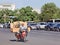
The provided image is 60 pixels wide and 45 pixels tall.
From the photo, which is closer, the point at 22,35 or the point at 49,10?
the point at 22,35

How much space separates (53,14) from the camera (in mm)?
122688

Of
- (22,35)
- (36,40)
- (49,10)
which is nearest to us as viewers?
(22,35)

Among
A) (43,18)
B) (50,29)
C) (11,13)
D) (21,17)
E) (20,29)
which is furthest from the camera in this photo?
(11,13)

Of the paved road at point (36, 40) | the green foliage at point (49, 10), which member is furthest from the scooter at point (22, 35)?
the green foliage at point (49, 10)

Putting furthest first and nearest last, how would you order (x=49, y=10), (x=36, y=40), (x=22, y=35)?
(x=49, y=10), (x=36, y=40), (x=22, y=35)

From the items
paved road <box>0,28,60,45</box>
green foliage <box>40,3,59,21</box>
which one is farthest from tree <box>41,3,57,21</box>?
paved road <box>0,28,60,45</box>

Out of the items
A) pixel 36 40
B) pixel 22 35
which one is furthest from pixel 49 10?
pixel 22 35

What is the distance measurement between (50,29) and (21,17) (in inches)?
2839

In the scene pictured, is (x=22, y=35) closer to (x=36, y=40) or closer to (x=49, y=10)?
(x=36, y=40)

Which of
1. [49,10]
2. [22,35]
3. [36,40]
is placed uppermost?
[49,10]

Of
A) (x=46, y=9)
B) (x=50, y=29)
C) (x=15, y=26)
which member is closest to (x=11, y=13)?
(x=46, y=9)

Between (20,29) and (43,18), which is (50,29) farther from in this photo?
(43,18)

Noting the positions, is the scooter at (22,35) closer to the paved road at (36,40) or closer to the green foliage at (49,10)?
the paved road at (36,40)

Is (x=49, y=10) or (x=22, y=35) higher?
(x=49, y=10)
